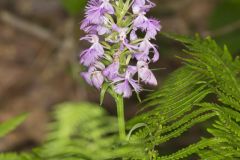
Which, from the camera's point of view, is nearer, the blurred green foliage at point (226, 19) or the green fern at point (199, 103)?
the green fern at point (199, 103)

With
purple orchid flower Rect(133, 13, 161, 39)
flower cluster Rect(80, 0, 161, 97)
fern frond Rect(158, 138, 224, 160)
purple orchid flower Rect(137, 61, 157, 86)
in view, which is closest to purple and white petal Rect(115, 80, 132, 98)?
flower cluster Rect(80, 0, 161, 97)

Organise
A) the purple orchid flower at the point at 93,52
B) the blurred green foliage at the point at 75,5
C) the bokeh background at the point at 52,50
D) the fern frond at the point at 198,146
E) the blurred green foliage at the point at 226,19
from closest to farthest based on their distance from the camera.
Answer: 1. the fern frond at the point at 198,146
2. the purple orchid flower at the point at 93,52
3. the blurred green foliage at the point at 75,5
4. the blurred green foliage at the point at 226,19
5. the bokeh background at the point at 52,50

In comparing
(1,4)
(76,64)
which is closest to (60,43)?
(76,64)

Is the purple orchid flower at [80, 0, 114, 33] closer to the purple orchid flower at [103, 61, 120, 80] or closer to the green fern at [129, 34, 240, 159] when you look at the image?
the purple orchid flower at [103, 61, 120, 80]

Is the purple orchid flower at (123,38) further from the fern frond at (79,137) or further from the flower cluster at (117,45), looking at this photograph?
the fern frond at (79,137)

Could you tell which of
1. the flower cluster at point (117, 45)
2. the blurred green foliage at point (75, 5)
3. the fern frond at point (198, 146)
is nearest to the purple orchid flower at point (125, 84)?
the flower cluster at point (117, 45)

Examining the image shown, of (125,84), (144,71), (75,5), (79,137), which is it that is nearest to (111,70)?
(125,84)

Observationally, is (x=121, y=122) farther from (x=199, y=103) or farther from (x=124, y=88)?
(x=199, y=103)

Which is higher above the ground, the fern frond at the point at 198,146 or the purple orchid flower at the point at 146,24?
the purple orchid flower at the point at 146,24
